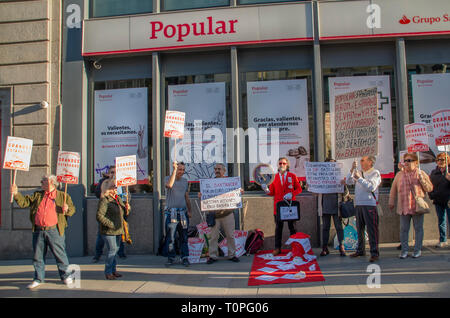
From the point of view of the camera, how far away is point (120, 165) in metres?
7.36

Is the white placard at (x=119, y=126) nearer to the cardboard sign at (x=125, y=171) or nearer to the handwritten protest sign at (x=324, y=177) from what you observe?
the cardboard sign at (x=125, y=171)

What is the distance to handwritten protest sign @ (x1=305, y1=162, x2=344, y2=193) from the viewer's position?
308 inches

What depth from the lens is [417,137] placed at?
7418 mm

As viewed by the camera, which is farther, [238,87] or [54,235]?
[238,87]

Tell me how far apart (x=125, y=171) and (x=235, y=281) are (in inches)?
113

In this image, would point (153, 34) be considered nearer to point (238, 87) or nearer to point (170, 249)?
point (238, 87)

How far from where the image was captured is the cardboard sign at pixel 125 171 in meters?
7.32

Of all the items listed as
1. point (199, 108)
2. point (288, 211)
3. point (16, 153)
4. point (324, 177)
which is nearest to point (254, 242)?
point (288, 211)

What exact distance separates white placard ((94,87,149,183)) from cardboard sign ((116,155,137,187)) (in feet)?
6.37

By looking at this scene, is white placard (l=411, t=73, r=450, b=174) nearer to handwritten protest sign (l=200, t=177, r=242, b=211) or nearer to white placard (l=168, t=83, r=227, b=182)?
white placard (l=168, t=83, r=227, b=182)

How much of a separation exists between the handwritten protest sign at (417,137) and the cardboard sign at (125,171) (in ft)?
17.3

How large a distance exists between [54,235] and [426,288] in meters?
5.74
